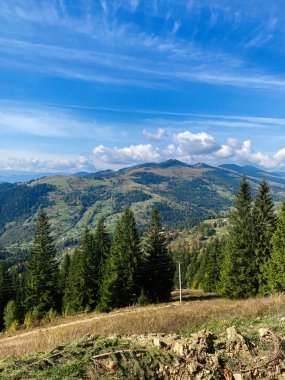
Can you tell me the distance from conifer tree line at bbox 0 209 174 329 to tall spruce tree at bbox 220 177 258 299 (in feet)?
30.3

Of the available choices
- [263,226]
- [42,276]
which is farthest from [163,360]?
[42,276]

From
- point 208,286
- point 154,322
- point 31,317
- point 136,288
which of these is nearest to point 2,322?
point 31,317

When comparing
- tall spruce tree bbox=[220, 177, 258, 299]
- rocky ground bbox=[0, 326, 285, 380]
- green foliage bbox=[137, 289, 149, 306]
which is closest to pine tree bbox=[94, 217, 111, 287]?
green foliage bbox=[137, 289, 149, 306]

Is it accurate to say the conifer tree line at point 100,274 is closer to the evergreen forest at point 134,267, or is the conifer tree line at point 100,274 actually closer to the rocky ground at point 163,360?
the evergreen forest at point 134,267

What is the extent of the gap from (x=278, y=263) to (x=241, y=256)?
22.7 feet

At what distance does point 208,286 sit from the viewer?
64062 millimetres

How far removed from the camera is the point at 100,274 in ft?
152

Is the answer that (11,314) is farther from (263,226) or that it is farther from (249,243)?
(263,226)

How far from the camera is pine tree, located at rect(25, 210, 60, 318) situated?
46531 millimetres

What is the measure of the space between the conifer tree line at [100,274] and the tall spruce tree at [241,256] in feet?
30.3

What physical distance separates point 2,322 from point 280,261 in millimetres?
47917

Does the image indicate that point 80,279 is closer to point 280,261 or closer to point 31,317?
point 31,317

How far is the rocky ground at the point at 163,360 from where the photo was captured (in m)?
6.63

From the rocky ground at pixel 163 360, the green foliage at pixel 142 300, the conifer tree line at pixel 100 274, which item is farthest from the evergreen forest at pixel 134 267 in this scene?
the rocky ground at pixel 163 360
